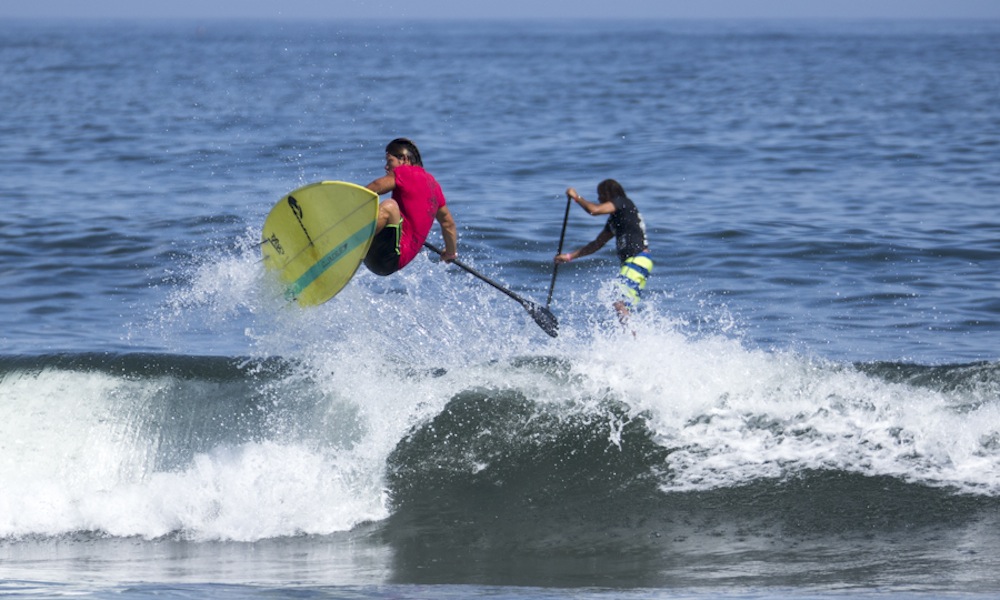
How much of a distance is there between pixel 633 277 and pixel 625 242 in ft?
1.10

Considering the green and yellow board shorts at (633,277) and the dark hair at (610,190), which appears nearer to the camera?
the dark hair at (610,190)

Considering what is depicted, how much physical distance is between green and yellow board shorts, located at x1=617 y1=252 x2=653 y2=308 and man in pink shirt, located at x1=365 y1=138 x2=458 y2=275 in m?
2.14

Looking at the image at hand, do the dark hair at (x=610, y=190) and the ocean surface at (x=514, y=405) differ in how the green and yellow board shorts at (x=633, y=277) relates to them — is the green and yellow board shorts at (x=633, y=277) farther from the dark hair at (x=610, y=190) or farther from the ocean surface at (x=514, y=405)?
the dark hair at (x=610, y=190)

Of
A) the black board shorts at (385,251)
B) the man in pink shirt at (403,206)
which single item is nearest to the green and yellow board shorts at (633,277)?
the man in pink shirt at (403,206)

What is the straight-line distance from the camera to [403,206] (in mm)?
8539

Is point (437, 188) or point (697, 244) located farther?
point (697, 244)

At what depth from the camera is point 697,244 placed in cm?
1494

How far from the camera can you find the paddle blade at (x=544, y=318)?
31.6 feet

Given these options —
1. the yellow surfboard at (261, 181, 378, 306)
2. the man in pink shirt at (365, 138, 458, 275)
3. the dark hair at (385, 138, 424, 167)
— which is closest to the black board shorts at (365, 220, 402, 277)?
the man in pink shirt at (365, 138, 458, 275)

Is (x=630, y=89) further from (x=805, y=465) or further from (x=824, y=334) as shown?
(x=805, y=465)

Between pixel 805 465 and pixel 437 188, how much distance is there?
3.48 meters

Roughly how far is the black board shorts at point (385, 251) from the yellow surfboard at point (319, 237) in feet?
0.55

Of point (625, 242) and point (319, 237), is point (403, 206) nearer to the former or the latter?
point (319, 237)

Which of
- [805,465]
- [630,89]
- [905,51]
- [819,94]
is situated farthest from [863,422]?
[905,51]
